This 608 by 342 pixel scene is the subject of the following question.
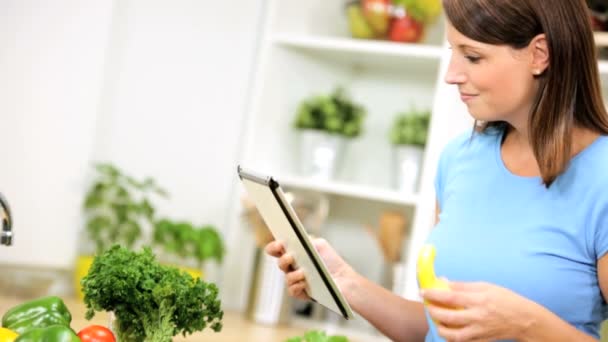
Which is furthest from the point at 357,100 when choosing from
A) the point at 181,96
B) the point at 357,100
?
the point at 181,96

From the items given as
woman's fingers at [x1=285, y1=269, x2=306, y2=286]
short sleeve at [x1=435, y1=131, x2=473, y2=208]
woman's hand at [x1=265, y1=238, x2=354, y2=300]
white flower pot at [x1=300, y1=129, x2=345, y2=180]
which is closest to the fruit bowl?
white flower pot at [x1=300, y1=129, x2=345, y2=180]

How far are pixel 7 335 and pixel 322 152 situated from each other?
62.0 inches

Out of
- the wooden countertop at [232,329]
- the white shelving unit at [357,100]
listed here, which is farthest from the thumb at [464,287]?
the white shelving unit at [357,100]

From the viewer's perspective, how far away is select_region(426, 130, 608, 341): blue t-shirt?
51.3 inches

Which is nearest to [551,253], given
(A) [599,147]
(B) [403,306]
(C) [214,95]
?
(A) [599,147]

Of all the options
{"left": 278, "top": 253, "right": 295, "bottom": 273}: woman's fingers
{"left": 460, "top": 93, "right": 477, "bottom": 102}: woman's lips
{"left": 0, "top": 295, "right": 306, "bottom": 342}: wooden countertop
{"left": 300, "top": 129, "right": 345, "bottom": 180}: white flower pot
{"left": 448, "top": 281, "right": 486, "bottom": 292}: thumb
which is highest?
{"left": 460, "top": 93, "right": 477, "bottom": 102}: woman's lips

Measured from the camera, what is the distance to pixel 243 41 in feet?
9.11

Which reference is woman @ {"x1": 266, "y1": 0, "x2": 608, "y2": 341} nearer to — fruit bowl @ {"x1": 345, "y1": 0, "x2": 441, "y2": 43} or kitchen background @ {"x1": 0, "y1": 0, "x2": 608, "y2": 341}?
kitchen background @ {"x1": 0, "y1": 0, "x2": 608, "y2": 341}

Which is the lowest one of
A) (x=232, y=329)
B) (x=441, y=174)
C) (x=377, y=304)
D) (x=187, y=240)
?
(x=232, y=329)

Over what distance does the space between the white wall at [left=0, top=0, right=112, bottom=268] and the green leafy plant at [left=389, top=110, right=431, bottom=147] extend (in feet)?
2.85

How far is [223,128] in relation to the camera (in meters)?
2.77

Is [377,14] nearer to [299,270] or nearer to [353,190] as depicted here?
[353,190]

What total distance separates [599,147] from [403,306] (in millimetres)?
420

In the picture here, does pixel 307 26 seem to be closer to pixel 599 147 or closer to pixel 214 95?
pixel 214 95
